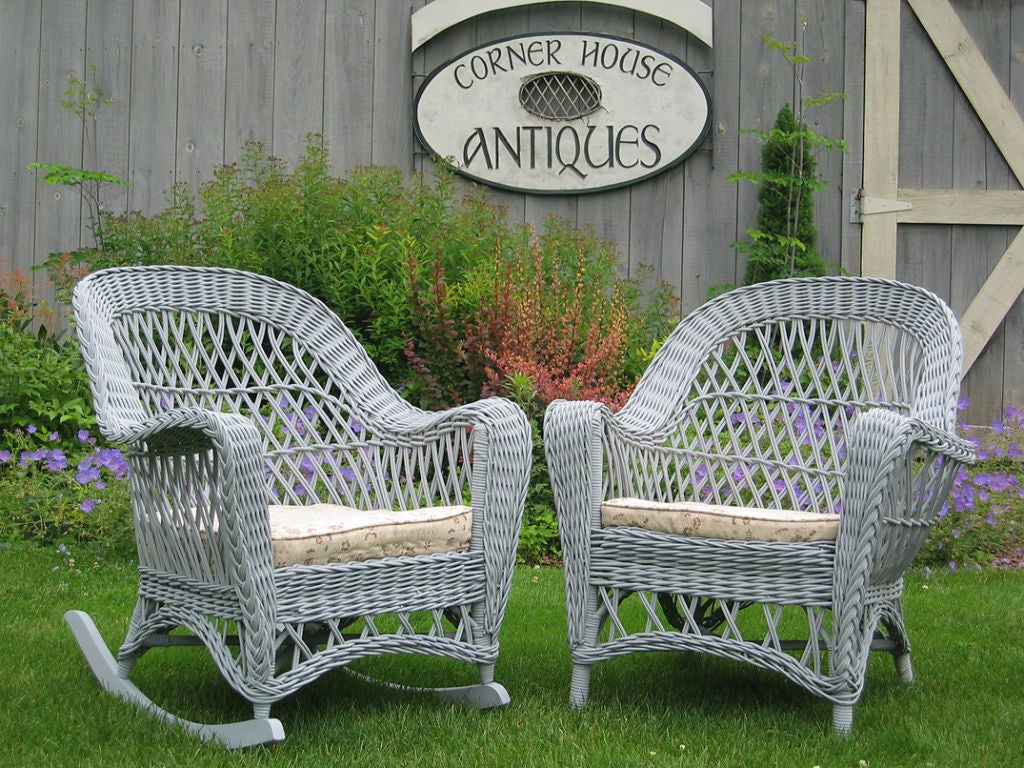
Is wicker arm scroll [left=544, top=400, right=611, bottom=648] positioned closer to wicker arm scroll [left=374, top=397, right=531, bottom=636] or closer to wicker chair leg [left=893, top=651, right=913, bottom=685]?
wicker arm scroll [left=374, top=397, right=531, bottom=636]

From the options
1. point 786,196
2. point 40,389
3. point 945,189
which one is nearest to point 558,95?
point 786,196

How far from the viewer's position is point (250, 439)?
2090mm

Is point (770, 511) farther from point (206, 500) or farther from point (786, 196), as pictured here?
point (786, 196)

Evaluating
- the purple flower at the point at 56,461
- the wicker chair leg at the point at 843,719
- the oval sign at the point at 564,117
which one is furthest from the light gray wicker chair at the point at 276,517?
the oval sign at the point at 564,117

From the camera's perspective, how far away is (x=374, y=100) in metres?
5.67

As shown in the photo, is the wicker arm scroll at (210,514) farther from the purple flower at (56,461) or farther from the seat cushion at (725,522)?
the purple flower at (56,461)

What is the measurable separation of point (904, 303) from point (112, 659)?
206 cm

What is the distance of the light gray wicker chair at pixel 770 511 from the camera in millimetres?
2234

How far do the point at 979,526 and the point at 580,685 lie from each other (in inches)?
86.5

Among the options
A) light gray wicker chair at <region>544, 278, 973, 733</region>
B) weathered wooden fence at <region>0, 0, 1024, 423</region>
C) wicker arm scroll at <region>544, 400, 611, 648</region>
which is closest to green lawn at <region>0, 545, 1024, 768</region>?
light gray wicker chair at <region>544, 278, 973, 733</region>

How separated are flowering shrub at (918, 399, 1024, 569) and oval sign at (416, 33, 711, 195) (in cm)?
227

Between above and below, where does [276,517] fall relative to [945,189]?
below

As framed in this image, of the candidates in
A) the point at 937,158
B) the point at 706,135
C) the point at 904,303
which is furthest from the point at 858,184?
the point at 904,303

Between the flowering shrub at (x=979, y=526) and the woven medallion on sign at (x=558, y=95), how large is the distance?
260cm
